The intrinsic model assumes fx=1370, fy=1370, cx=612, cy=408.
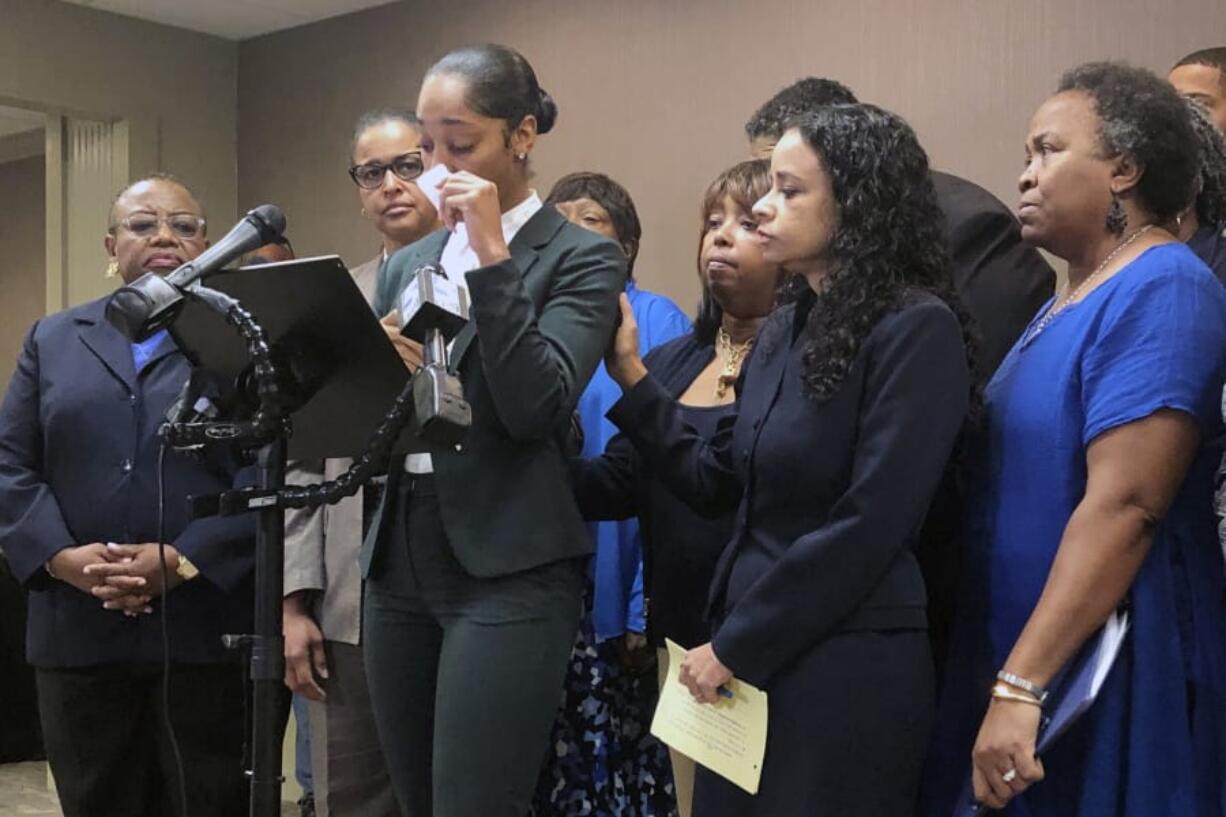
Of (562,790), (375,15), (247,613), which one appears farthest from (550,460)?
(375,15)

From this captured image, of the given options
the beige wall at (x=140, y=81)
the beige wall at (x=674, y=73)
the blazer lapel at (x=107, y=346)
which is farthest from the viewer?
the beige wall at (x=140, y=81)

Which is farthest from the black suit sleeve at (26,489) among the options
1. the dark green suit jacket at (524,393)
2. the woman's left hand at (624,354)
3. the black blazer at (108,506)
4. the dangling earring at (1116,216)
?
the dangling earring at (1116,216)

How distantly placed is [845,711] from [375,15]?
3734 mm

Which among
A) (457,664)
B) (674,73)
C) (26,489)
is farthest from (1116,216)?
(674,73)

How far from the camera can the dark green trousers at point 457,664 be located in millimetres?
1656

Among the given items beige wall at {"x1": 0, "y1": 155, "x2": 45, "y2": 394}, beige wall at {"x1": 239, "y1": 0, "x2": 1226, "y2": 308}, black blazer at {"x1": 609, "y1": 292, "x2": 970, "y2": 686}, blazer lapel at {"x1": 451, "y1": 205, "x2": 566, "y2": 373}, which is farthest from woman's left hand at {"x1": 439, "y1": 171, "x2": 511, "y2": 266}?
beige wall at {"x1": 0, "y1": 155, "x2": 45, "y2": 394}

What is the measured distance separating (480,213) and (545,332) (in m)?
0.18

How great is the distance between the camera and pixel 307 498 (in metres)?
1.57

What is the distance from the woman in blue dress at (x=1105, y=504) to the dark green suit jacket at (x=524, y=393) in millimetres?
516

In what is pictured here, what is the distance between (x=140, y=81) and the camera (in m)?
4.86

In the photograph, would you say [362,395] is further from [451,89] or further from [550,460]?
[451,89]

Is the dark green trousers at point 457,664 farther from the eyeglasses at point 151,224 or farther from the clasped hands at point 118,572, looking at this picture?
the eyeglasses at point 151,224

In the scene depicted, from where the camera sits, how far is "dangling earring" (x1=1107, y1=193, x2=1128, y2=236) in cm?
164

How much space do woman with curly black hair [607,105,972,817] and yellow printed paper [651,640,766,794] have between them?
0.7 inches
